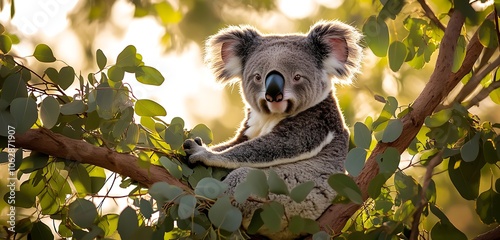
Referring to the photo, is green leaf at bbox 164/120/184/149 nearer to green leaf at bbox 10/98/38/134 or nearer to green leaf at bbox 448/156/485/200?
green leaf at bbox 10/98/38/134

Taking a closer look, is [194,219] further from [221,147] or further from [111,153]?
[221,147]

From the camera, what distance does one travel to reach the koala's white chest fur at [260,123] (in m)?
Result: 4.30

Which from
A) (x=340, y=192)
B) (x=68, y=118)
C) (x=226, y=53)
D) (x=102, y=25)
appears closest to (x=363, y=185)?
(x=340, y=192)

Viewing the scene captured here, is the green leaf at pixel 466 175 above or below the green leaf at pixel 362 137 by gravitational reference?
below

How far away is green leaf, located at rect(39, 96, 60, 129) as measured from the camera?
9.72ft

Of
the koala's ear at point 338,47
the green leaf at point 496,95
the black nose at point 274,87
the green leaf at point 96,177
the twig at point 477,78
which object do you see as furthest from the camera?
the koala's ear at point 338,47

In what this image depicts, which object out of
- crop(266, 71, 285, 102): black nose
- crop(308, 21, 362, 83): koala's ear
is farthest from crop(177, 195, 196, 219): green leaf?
crop(308, 21, 362, 83): koala's ear

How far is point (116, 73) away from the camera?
3098mm

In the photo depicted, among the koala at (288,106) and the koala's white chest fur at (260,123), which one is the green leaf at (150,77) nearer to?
the koala at (288,106)

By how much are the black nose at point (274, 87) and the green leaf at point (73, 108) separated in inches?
50.4

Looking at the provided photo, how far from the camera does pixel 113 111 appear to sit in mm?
3072

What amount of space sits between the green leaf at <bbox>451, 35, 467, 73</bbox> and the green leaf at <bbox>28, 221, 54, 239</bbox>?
6.08ft

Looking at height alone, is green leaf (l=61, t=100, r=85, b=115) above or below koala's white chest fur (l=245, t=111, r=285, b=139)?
above

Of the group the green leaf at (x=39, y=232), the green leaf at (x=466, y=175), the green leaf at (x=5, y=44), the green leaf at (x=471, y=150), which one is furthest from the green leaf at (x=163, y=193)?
the green leaf at (x=466, y=175)
